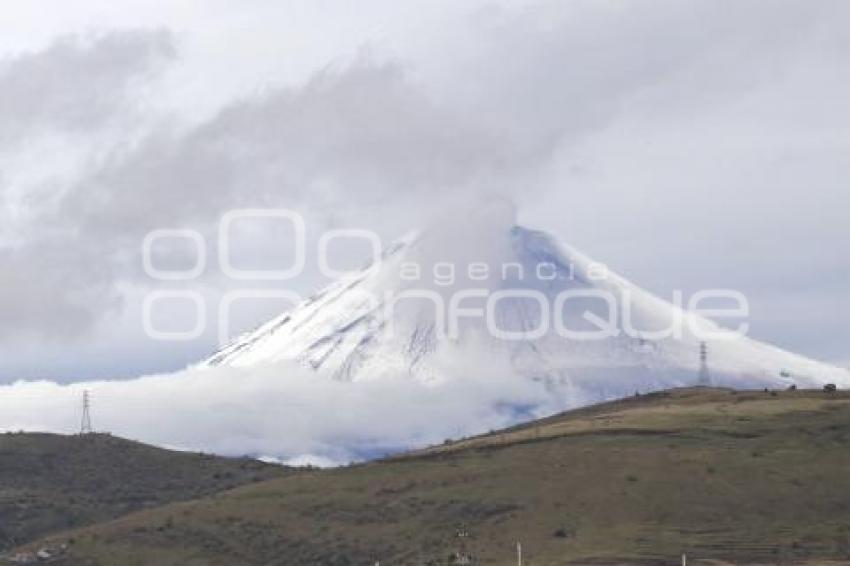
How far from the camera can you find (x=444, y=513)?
15362cm

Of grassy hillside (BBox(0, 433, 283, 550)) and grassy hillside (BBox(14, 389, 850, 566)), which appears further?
grassy hillside (BBox(0, 433, 283, 550))

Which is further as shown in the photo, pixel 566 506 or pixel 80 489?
pixel 80 489

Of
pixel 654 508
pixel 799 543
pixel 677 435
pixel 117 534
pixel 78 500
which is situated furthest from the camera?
pixel 78 500

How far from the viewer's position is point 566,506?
150 metres

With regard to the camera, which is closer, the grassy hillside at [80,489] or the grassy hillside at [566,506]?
the grassy hillside at [566,506]

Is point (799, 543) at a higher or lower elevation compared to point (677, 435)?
lower

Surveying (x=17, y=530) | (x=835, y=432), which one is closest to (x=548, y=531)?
(x=835, y=432)

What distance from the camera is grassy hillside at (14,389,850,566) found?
459 ft

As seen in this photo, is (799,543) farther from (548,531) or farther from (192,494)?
(192,494)

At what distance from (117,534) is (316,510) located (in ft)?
50.3

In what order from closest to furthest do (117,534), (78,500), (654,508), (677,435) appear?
(654,508), (117,534), (677,435), (78,500)

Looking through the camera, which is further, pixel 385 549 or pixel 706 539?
pixel 385 549

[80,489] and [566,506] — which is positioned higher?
[80,489]

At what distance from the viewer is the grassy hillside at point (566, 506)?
140000mm
